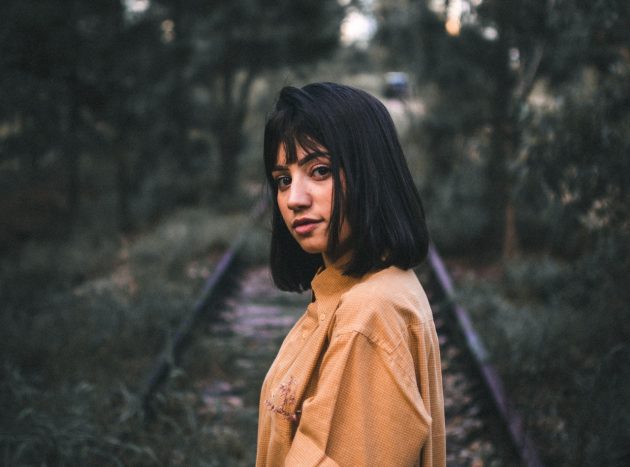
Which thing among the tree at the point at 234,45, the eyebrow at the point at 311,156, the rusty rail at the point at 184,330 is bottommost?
the rusty rail at the point at 184,330

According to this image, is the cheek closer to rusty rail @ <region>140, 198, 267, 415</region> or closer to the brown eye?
the brown eye

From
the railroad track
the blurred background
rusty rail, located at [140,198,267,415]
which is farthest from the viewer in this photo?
rusty rail, located at [140,198,267,415]

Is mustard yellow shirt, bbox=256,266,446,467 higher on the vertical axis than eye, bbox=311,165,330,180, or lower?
lower

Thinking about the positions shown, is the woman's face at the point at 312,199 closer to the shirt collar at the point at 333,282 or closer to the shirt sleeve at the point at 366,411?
the shirt collar at the point at 333,282

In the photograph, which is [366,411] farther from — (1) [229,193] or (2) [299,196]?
(1) [229,193]

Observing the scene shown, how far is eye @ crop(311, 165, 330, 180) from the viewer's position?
1.40 m

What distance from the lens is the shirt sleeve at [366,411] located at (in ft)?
3.79

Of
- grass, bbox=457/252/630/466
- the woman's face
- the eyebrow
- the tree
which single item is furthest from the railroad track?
the tree

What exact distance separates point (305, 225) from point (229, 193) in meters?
10.5

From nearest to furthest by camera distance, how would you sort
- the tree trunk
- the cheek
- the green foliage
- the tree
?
the cheek → the tree trunk → the green foliage → the tree

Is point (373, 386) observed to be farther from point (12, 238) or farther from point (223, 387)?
point (12, 238)

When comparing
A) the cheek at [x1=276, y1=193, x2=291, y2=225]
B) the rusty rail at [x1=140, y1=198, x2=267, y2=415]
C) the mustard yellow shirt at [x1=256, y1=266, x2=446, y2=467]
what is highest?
the cheek at [x1=276, y1=193, x2=291, y2=225]

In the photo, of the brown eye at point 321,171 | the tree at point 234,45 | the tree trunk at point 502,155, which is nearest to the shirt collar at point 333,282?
the brown eye at point 321,171

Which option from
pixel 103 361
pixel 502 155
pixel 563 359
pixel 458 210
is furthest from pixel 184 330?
pixel 458 210
